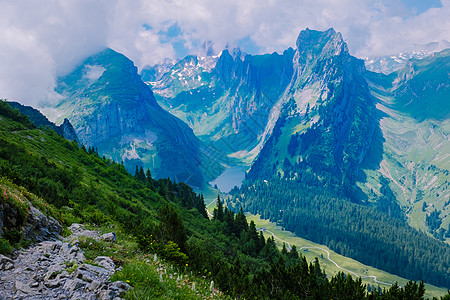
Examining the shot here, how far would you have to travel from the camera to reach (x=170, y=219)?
87.8 feet

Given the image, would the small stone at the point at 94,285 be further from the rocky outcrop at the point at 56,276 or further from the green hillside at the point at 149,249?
the green hillside at the point at 149,249

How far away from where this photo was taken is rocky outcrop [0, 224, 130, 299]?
1059 cm

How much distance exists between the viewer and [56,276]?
12.0 meters

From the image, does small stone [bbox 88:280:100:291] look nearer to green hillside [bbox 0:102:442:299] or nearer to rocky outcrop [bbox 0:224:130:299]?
rocky outcrop [bbox 0:224:130:299]

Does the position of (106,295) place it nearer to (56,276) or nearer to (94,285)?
(94,285)

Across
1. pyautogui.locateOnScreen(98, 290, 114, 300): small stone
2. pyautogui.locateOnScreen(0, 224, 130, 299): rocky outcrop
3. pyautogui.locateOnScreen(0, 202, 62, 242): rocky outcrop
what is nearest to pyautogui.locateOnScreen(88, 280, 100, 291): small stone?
pyautogui.locateOnScreen(0, 224, 130, 299): rocky outcrop

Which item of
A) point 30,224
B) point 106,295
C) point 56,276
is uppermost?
point 30,224

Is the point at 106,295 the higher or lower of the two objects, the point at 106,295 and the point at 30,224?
the lower

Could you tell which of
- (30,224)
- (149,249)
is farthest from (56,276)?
(149,249)

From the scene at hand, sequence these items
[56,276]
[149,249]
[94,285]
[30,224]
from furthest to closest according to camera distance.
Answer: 1. [149,249]
2. [30,224]
3. [56,276]
4. [94,285]

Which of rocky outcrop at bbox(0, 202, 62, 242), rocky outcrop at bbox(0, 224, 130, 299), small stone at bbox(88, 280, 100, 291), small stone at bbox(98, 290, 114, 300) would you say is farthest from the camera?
rocky outcrop at bbox(0, 202, 62, 242)

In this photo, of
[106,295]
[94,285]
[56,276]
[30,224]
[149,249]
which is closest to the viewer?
[106,295]

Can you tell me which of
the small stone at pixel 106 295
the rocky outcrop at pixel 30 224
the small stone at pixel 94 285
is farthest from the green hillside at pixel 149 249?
the small stone at pixel 94 285

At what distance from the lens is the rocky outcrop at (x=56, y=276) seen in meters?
10.6
